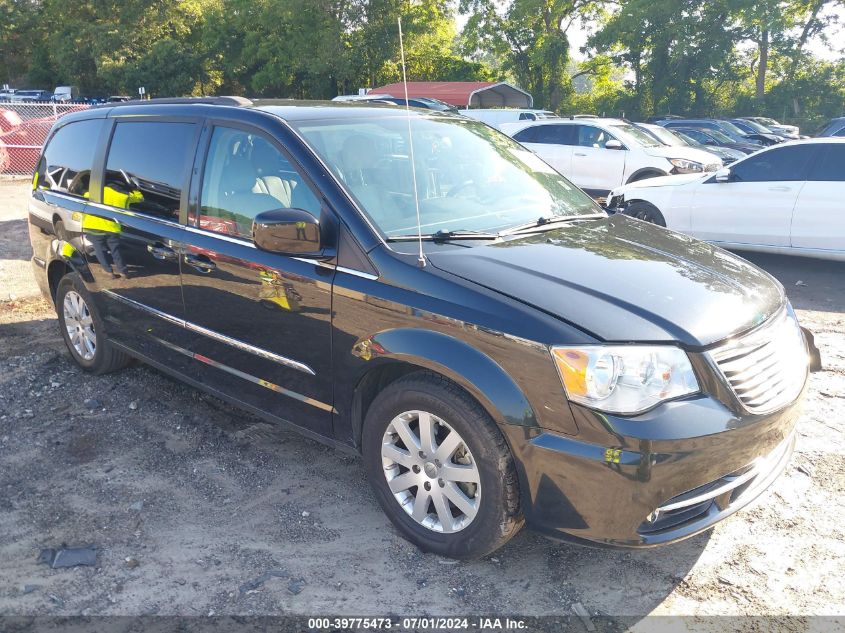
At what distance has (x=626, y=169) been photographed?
43.0 feet

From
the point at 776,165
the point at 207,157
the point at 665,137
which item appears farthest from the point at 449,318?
the point at 665,137

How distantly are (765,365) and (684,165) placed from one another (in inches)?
420

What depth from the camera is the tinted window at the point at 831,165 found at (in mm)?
7840

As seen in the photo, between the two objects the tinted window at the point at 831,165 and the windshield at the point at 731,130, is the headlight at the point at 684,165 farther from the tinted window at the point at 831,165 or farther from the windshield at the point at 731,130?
the windshield at the point at 731,130

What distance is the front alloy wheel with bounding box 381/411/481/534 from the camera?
291 cm

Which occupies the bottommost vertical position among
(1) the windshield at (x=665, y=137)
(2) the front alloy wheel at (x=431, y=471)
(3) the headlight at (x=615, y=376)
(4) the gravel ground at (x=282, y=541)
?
(4) the gravel ground at (x=282, y=541)

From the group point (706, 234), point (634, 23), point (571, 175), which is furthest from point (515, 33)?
point (706, 234)

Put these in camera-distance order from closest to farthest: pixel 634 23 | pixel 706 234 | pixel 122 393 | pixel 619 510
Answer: pixel 619 510, pixel 122 393, pixel 706 234, pixel 634 23

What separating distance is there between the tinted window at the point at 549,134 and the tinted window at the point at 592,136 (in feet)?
0.57

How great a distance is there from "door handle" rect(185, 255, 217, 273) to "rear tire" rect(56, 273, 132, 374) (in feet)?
4.48

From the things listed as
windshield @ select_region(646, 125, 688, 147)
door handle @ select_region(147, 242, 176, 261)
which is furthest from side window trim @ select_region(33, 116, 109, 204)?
windshield @ select_region(646, 125, 688, 147)

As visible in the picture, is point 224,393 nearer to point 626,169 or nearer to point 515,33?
point 626,169

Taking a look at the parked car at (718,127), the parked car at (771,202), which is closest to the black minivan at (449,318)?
the parked car at (771,202)

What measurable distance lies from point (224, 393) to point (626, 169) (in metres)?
10.8
